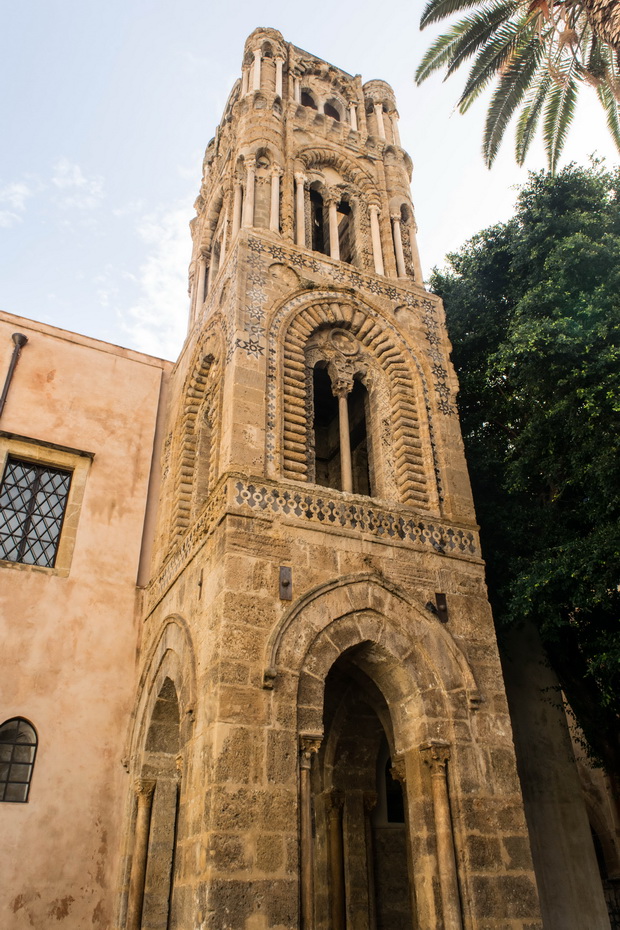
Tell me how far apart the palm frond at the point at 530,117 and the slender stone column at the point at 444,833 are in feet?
30.6

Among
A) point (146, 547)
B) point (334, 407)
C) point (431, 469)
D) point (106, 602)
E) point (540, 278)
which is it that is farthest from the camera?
point (334, 407)

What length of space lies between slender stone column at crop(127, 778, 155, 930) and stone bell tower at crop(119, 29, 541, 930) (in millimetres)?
27

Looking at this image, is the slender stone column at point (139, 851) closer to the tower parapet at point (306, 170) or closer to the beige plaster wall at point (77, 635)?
the beige plaster wall at point (77, 635)

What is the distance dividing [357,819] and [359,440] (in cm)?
639

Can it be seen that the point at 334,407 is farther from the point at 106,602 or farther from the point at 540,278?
the point at 106,602

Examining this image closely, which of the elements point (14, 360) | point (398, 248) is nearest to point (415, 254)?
point (398, 248)

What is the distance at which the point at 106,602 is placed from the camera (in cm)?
1155

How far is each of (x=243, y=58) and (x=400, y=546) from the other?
12119mm

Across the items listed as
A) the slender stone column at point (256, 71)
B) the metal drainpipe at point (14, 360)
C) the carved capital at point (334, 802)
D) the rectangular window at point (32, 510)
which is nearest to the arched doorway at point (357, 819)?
the carved capital at point (334, 802)

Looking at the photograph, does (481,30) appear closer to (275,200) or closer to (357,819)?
(275,200)

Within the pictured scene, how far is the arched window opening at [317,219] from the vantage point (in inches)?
578

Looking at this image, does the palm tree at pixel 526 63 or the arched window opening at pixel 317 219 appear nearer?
the palm tree at pixel 526 63

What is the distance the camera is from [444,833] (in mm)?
7895

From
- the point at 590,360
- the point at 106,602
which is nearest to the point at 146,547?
the point at 106,602
